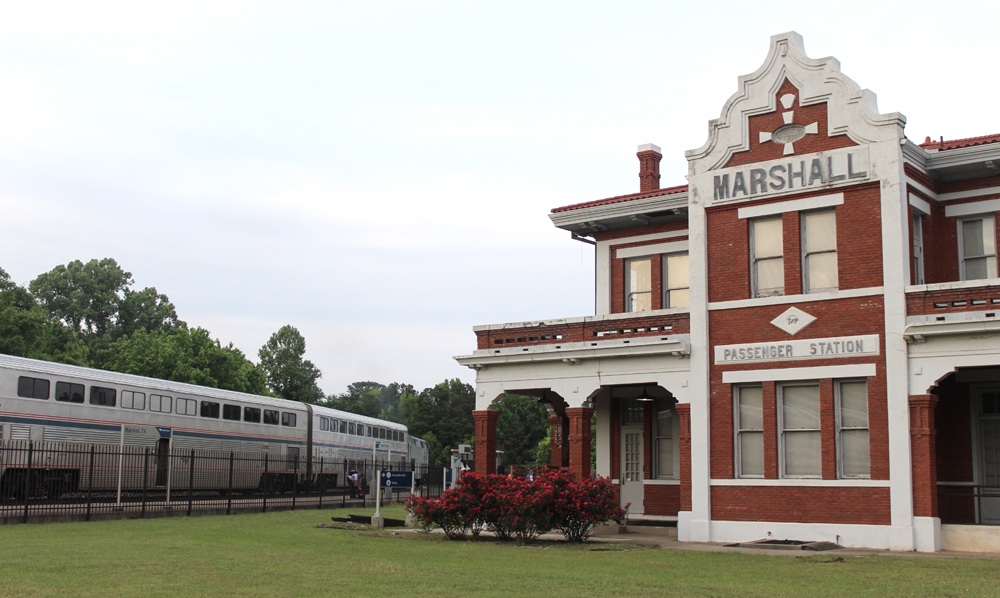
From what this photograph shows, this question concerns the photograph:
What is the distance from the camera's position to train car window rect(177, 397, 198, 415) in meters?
33.9

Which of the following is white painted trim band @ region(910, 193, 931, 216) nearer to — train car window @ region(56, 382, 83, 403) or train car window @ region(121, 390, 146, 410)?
train car window @ region(56, 382, 83, 403)

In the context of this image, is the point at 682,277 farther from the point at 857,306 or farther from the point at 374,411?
the point at 374,411

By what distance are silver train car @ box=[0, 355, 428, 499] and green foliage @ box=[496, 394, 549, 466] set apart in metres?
48.9

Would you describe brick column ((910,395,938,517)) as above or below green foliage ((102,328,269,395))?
below

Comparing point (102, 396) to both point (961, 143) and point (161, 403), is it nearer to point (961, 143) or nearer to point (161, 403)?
point (161, 403)

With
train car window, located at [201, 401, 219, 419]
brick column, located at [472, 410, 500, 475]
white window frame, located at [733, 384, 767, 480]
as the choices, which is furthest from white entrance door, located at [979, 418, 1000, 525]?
train car window, located at [201, 401, 219, 419]

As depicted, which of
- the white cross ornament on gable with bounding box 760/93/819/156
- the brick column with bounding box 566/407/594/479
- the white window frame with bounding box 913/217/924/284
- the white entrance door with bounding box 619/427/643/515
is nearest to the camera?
the white window frame with bounding box 913/217/924/284

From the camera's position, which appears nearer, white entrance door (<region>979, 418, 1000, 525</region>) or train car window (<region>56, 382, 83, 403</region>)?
white entrance door (<region>979, 418, 1000, 525</region>)

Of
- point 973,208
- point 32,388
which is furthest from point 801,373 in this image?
point 32,388

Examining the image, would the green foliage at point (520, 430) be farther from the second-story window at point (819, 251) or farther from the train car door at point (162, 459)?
the second-story window at point (819, 251)

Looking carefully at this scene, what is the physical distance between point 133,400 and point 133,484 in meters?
2.68

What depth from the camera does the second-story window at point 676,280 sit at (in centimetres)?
2339

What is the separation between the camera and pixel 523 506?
62.1 feet

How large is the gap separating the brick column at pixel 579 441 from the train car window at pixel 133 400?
1648 cm
